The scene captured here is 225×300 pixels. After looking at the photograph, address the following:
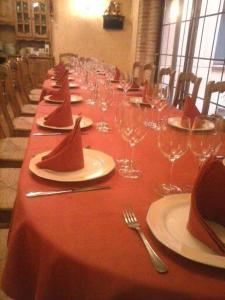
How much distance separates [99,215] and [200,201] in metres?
0.24

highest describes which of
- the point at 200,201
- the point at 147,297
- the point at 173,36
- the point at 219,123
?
the point at 173,36

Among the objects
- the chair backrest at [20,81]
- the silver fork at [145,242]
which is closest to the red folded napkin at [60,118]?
the silver fork at [145,242]

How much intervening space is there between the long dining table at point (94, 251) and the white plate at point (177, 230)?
15 mm

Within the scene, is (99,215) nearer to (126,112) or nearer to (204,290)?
(204,290)

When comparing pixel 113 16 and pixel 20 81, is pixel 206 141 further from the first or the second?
pixel 113 16

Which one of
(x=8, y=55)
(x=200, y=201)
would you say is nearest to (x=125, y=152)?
(x=200, y=201)

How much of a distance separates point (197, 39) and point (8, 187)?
3276 mm

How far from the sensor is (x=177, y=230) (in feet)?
2.03

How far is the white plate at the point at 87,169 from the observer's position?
830 millimetres

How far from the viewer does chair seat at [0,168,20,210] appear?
1331 mm

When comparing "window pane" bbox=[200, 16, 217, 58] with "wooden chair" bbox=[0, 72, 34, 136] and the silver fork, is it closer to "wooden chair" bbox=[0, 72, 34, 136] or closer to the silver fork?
"wooden chair" bbox=[0, 72, 34, 136]

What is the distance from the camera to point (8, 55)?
18.2 feet

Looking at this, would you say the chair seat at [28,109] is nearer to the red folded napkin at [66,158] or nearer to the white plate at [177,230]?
the red folded napkin at [66,158]

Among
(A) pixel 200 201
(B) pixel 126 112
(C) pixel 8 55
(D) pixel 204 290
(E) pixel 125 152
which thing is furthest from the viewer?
(C) pixel 8 55
